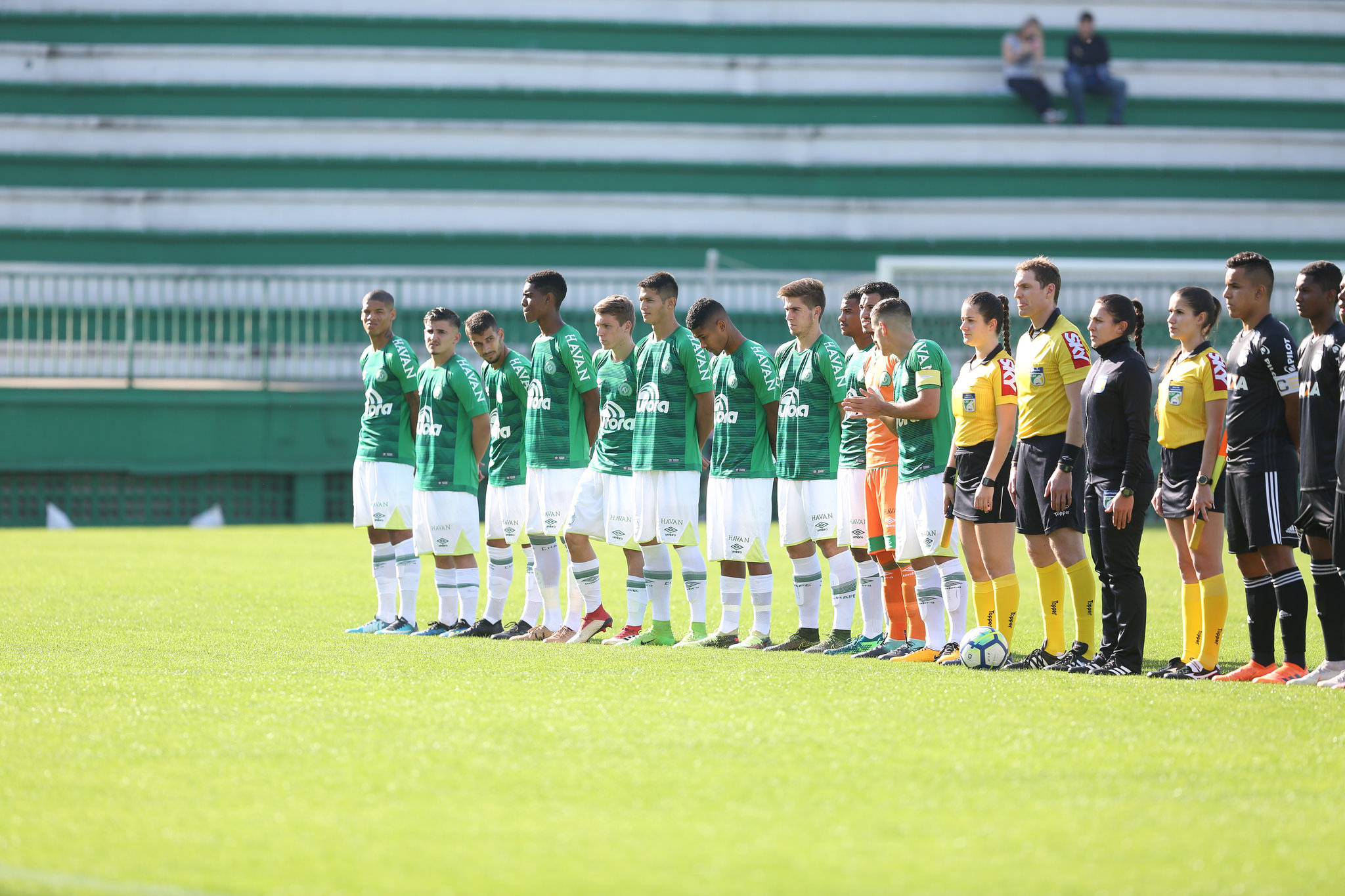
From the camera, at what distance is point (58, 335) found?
20.2 meters

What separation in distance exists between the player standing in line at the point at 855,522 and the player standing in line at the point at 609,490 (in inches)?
47.0

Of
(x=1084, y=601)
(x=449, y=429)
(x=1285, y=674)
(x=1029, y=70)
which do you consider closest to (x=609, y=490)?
(x=449, y=429)

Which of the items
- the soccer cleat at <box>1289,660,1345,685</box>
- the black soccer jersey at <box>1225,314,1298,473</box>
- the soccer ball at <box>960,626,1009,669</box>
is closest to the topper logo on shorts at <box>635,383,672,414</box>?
Answer: the soccer ball at <box>960,626,1009,669</box>

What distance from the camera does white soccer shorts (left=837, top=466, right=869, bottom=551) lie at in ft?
26.7

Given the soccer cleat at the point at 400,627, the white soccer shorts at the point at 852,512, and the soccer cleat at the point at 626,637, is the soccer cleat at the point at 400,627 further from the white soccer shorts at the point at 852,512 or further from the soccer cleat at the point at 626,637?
the white soccer shorts at the point at 852,512

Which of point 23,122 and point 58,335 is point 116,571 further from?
point 23,122

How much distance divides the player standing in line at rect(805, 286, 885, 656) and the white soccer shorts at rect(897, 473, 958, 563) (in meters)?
0.47

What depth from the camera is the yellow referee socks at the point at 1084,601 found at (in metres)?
7.20

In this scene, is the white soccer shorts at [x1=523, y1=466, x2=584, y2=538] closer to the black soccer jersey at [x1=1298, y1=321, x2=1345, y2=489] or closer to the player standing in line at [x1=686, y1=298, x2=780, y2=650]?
the player standing in line at [x1=686, y1=298, x2=780, y2=650]

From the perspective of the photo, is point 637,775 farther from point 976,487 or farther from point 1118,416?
point 1118,416

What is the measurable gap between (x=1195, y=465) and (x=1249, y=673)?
989 millimetres

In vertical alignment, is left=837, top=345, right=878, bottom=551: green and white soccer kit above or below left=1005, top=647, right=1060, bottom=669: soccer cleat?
above

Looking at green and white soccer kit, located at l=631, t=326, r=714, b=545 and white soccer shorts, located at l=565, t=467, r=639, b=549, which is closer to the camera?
green and white soccer kit, located at l=631, t=326, r=714, b=545

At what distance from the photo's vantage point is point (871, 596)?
8.23 metres
